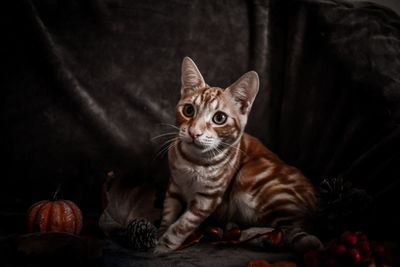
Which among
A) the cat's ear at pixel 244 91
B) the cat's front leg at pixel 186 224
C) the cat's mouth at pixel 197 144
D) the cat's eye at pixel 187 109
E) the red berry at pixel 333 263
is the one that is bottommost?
the cat's front leg at pixel 186 224

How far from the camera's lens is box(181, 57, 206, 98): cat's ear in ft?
3.92

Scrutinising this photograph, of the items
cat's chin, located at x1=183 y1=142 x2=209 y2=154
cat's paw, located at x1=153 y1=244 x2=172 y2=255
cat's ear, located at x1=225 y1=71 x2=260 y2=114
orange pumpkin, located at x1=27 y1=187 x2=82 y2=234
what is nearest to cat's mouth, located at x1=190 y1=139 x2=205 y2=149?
cat's chin, located at x1=183 y1=142 x2=209 y2=154

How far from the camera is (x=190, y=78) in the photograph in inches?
48.5

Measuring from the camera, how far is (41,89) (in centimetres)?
139

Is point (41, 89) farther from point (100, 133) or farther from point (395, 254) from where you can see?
point (395, 254)

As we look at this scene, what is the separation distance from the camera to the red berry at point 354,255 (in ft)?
2.49

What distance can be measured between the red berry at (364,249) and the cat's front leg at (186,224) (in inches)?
21.0

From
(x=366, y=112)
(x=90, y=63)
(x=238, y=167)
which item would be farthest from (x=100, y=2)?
(x=366, y=112)

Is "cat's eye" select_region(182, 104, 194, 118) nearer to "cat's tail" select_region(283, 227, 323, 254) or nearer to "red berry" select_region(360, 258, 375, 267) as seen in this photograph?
"cat's tail" select_region(283, 227, 323, 254)

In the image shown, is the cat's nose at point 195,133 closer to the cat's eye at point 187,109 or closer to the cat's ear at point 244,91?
the cat's eye at point 187,109

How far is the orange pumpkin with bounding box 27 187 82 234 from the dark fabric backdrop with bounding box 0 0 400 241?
295 mm

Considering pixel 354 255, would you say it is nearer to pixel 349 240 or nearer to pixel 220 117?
pixel 349 240

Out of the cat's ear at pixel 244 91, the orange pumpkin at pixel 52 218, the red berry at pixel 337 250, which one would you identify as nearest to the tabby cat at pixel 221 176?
the cat's ear at pixel 244 91

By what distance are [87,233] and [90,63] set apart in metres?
0.81
